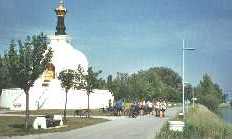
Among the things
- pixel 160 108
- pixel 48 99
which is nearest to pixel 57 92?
pixel 48 99

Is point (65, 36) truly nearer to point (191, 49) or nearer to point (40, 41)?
point (191, 49)

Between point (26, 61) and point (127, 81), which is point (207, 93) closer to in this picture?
point (127, 81)

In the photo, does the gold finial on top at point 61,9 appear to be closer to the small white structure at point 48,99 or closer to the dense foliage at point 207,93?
the small white structure at point 48,99

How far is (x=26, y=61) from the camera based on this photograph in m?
30.9

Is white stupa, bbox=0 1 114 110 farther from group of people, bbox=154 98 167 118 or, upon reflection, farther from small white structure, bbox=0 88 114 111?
group of people, bbox=154 98 167 118

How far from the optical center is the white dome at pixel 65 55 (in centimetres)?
7750

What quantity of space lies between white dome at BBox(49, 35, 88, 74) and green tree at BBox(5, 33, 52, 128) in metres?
44.6

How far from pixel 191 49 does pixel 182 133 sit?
682 inches

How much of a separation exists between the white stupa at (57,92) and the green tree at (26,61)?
37.4 m

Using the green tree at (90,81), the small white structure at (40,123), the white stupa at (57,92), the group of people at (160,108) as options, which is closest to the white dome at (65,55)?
the white stupa at (57,92)

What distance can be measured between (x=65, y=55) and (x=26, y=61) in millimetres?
48154

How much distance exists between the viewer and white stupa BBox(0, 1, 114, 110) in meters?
71.6

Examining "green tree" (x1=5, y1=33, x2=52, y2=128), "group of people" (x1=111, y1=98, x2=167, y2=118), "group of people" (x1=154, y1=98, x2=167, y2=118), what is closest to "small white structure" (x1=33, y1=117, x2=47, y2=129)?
"green tree" (x1=5, y1=33, x2=52, y2=128)

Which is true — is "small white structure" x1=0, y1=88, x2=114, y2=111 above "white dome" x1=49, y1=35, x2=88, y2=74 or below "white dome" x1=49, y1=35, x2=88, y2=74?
below
